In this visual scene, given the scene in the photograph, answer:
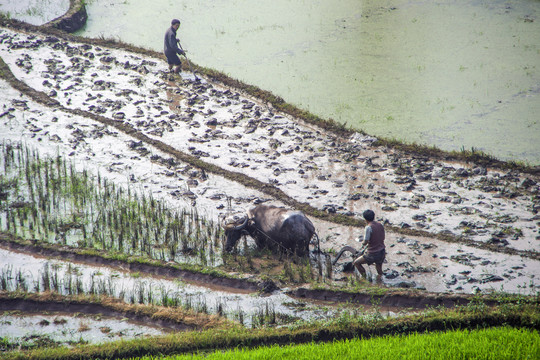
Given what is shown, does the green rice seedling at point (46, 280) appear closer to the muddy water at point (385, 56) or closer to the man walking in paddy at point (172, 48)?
the muddy water at point (385, 56)

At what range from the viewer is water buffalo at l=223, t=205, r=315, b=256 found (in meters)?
6.52

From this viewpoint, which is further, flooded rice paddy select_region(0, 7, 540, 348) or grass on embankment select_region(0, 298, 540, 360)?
flooded rice paddy select_region(0, 7, 540, 348)

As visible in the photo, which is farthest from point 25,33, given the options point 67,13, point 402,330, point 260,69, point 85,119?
point 402,330

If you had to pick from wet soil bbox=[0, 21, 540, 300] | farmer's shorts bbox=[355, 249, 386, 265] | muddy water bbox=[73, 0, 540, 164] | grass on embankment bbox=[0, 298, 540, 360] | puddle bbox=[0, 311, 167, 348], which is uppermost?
muddy water bbox=[73, 0, 540, 164]

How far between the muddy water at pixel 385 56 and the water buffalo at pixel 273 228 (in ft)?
11.7

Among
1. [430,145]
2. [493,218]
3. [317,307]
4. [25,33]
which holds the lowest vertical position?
[317,307]

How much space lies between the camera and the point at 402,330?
5.09m

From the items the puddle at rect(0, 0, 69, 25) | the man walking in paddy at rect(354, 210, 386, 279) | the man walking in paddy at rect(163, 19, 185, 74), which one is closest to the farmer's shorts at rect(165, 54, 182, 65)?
the man walking in paddy at rect(163, 19, 185, 74)

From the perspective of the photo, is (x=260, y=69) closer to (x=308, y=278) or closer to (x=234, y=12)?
(x=234, y=12)

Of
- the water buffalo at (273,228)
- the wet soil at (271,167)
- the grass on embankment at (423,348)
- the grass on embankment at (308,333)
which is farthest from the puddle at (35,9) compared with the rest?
the grass on embankment at (423,348)

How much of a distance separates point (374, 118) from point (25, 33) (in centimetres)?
995

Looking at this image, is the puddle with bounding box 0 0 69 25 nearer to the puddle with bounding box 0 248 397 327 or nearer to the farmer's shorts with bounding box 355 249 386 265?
the puddle with bounding box 0 248 397 327

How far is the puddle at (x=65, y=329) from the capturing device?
532 cm

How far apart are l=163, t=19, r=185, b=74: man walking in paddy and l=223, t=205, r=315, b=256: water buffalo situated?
6.23 meters
